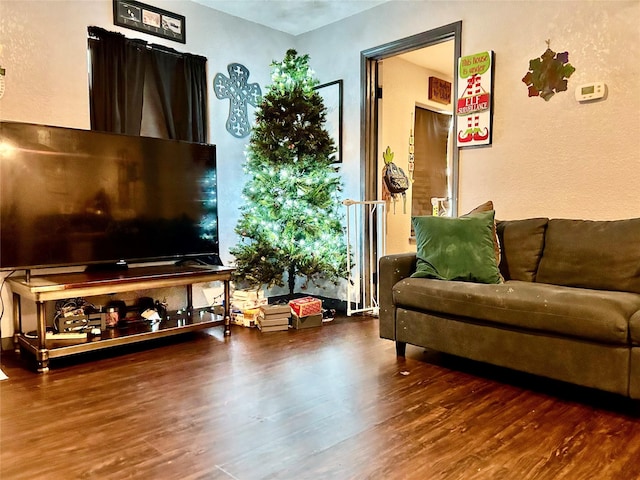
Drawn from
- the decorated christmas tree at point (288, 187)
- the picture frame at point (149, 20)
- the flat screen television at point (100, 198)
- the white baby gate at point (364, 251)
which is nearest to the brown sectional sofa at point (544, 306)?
the decorated christmas tree at point (288, 187)

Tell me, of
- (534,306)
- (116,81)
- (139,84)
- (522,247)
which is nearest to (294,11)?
(139,84)

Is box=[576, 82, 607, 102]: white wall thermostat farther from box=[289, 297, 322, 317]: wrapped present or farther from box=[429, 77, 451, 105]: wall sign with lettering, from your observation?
box=[429, 77, 451, 105]: wall sign with lettering

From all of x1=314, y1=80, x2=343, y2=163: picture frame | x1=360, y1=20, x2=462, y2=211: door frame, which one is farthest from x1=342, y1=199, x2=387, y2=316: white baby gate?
x1=314, y1=80, x2=343, y2=163: picture frame

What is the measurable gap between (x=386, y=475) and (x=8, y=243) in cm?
253

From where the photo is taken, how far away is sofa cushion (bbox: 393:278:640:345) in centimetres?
206

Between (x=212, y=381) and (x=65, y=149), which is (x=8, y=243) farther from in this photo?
(x=212, y=381)

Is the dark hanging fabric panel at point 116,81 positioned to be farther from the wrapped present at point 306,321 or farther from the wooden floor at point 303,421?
the wrapped present at point 306,321

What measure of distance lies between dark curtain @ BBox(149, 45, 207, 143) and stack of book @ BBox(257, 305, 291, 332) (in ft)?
5.00

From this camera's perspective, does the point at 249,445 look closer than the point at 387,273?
Yes

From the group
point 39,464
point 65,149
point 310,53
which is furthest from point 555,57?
Answer: point 39,464

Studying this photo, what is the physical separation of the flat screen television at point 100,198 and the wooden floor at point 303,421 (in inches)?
28.3

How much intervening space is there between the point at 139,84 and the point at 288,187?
137 centimetres

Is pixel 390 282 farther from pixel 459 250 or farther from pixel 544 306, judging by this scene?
pixel 544 306

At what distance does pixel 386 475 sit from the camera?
1.59 m
